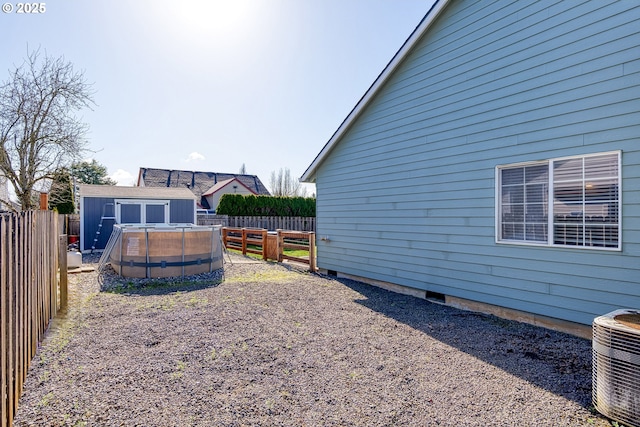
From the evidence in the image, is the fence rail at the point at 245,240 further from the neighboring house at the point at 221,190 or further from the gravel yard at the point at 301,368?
the neighboring house at the point at 221,190

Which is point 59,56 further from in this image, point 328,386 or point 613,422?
point 613,422

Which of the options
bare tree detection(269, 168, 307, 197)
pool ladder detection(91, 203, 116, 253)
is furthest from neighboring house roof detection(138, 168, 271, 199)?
pool ladder detection(91, 203, 116, 253)

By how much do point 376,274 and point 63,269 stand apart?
19.8ft

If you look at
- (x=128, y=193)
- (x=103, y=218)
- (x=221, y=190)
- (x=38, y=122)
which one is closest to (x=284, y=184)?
(x=221, y=190)

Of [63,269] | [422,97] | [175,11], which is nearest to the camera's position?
[63,269]

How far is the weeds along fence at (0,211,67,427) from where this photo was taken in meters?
2.31

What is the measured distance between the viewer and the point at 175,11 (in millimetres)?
7824

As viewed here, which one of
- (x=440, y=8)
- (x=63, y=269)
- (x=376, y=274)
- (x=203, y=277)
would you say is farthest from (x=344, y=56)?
(x=63, y=269)

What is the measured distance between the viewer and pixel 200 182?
113 ft

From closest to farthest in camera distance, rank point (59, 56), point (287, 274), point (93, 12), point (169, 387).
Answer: point (169, 387)
point (93, 12)
point (287, 274)
point (59, 56)

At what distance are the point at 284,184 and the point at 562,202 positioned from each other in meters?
41.1

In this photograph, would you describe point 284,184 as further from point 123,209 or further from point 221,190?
point 123,209

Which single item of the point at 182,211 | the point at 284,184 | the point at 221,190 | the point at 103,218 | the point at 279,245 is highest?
the point at 284,184
